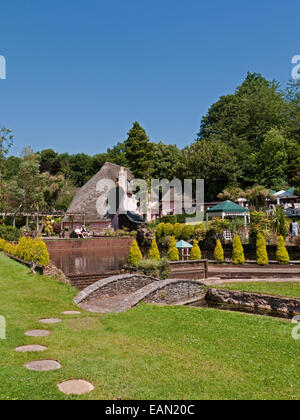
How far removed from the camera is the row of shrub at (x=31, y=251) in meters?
14.7

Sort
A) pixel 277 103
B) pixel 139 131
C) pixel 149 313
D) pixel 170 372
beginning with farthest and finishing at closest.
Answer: pixel 277 103, pixel 139 131, pixel 149 313, pixel 170 372

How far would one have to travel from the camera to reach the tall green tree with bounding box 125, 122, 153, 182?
47.0 metres

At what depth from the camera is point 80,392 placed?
4.65m

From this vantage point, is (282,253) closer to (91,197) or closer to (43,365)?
(43,365)

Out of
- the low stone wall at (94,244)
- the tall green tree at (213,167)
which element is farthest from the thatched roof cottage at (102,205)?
the tall green tree at (213,167)

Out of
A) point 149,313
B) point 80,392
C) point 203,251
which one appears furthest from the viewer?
point 203,251

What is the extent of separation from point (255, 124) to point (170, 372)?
56.0 metres

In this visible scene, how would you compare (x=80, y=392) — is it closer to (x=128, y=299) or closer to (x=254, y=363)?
(x=254, y=363)

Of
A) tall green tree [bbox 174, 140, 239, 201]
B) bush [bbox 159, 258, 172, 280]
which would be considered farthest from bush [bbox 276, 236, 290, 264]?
tall green tree [bbox 174, 140, 239, 201]

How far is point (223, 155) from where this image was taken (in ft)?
151

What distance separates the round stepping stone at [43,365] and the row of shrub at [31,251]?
30.4ft

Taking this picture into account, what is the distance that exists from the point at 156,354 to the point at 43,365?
2002mm
